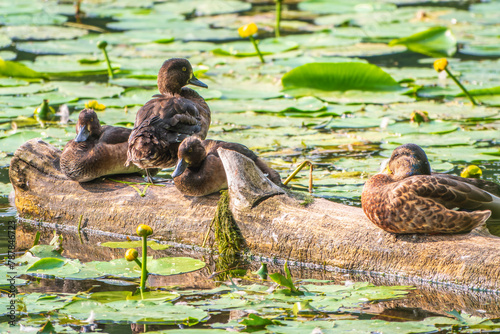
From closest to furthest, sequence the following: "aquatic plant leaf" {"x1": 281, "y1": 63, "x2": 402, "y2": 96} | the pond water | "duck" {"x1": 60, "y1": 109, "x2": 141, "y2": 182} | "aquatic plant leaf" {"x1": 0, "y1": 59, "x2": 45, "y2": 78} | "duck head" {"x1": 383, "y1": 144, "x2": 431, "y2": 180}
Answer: "duck head" {"x1": 383, "y1": 144, "x2": 431, "y2": 180} < "duck" {"x1": 60, "y1": 109, "x2": 141, "y2": 182} < the pond water < "aquatic plant leaf" {"x1": 281, "y1": 63, "x2": 402, "y2": 96} < "aquatic plant leaf" {"x1": 0, "y1": 59, "x2": 45, "y2": 78}

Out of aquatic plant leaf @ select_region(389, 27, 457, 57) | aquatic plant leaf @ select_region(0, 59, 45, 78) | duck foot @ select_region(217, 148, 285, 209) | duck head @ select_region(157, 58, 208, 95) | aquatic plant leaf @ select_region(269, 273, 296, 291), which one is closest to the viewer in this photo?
aquatic plant leaf @ select_region(269, 273, 296, 291)

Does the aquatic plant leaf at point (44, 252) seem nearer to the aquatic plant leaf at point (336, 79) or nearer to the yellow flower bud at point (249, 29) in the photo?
the aquatic plant leaf at point (336, 79)

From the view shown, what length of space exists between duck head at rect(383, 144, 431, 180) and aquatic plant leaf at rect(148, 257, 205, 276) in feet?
5.09

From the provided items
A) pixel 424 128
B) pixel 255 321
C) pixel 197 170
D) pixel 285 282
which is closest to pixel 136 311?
pixel 255 321

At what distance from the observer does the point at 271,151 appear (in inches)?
331

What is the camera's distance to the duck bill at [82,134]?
6272mm

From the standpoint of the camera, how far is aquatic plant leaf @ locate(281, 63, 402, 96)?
10047 millimetres

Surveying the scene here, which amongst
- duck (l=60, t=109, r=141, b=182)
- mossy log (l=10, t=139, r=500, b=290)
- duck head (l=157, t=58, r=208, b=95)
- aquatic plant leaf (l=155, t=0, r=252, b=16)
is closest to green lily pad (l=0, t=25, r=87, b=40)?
aquatic plant leaf (l=155, t=0, r=252, b=16)

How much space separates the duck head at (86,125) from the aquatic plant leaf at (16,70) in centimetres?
492

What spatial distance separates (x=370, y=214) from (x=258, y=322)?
1.43 meters

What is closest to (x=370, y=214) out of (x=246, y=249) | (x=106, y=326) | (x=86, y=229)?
(x=246, y=249)

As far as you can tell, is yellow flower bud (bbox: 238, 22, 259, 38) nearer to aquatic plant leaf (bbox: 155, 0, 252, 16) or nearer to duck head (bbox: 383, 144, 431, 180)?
duck head (bbox: 383, 144, 431, 180)

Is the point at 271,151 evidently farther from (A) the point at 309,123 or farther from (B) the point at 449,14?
(B) the point at 449,14

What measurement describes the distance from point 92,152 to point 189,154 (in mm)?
952
